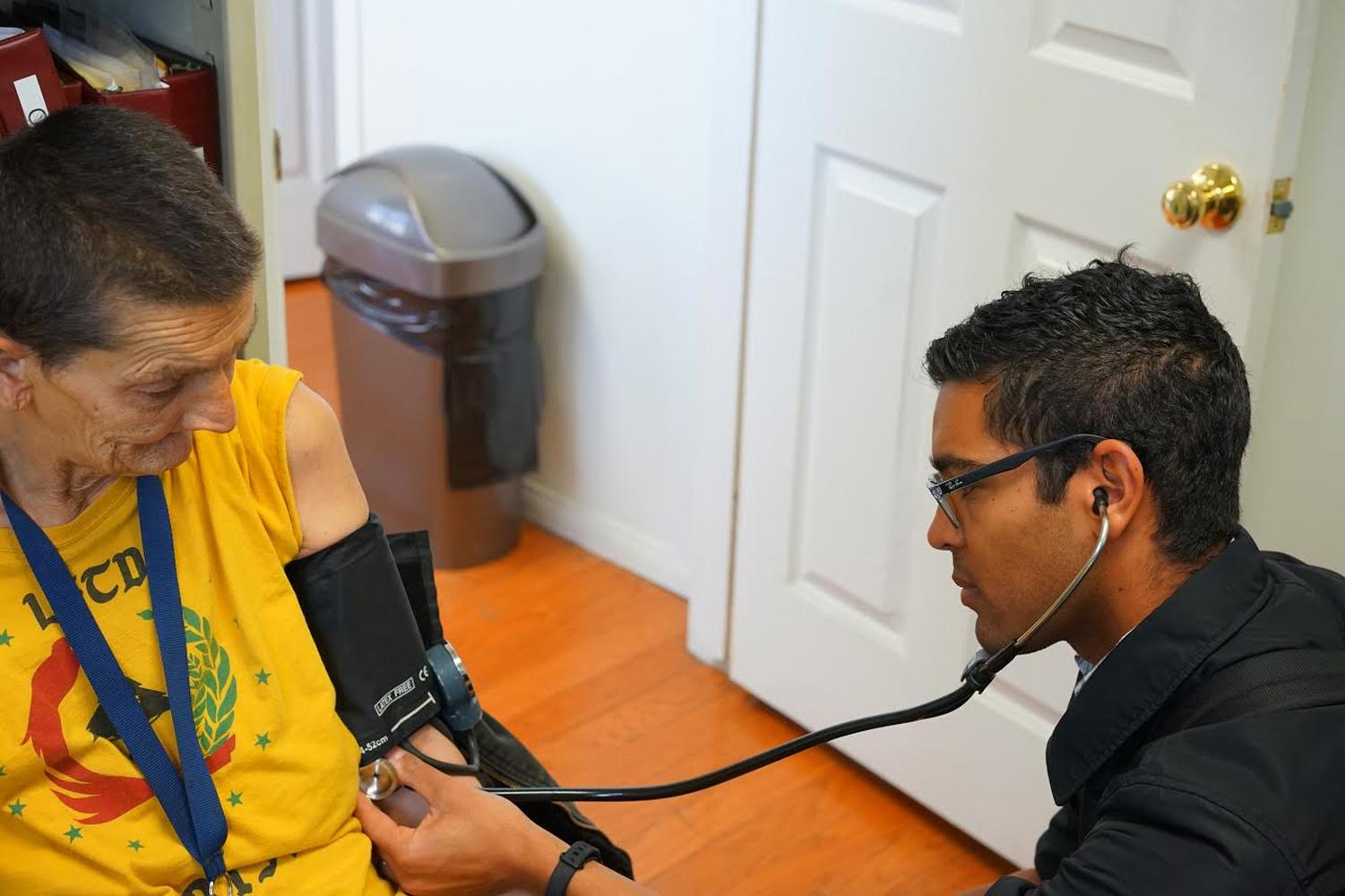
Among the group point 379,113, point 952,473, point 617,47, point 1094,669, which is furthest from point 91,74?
point 379,113

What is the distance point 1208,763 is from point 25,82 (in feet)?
3.54

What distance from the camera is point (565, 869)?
4.45ft

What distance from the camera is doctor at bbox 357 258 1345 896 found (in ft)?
3.85

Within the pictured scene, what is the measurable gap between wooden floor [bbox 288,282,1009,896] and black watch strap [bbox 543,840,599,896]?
0.87m

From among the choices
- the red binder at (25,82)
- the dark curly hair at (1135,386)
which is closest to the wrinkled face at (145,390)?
the red binder at (25,82)

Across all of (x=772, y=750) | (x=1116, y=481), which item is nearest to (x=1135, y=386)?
(x=1116, y=481)

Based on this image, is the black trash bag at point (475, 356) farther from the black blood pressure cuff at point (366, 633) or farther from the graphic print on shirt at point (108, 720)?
the graphic print on shirt at point (108, 720)

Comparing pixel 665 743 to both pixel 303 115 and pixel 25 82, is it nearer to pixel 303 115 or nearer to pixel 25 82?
pixel 25 82

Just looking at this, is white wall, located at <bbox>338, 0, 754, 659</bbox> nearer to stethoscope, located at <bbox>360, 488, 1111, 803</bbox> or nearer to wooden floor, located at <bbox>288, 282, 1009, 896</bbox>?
wooden floor, located at <bbox>288, 282, 1009, 896</bbox>

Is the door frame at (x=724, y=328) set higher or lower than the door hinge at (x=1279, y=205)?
lower

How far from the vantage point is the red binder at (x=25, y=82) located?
1.31m

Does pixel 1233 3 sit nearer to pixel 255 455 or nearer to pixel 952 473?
pixel 952 473

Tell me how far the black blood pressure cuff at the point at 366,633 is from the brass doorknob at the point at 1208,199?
95 cm

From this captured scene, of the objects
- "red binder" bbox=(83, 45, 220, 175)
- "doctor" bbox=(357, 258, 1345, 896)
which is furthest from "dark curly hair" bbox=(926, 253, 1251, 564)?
"red binder" bbox=(83, 45, 220, 175)
